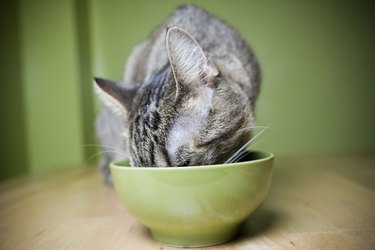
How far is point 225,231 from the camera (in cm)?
78

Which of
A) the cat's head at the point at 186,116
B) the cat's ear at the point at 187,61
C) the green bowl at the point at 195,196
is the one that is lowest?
the green bowl at the point at 195,196

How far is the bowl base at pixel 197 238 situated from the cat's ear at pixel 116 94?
356 mm

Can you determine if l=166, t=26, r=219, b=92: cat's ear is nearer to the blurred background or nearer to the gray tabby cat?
the gray tabby cat

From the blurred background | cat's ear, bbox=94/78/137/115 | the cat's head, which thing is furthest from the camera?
the blurred background

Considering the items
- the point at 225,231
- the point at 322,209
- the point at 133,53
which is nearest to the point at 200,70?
the point at 225,231

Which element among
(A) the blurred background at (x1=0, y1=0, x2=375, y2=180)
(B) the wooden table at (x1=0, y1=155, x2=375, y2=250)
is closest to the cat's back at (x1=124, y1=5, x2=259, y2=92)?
(B) the wooden table at (x1=0, y1=155, x2=375, y2=250)

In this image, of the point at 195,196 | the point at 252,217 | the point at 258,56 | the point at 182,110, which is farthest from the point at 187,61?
the point at 258,56

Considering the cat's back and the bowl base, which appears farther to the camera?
the cat's back

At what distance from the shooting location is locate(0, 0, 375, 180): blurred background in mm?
2314

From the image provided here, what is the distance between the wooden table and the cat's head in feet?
0.60

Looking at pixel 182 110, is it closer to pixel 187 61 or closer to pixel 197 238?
pixel 187 61

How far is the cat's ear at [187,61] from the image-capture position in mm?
762

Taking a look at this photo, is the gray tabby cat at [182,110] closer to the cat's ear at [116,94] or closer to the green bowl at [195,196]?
the cat's ear at [116,94]

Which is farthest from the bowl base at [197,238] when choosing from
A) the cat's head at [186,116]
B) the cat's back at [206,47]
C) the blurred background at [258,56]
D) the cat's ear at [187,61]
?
the blurred background at [258,56]
